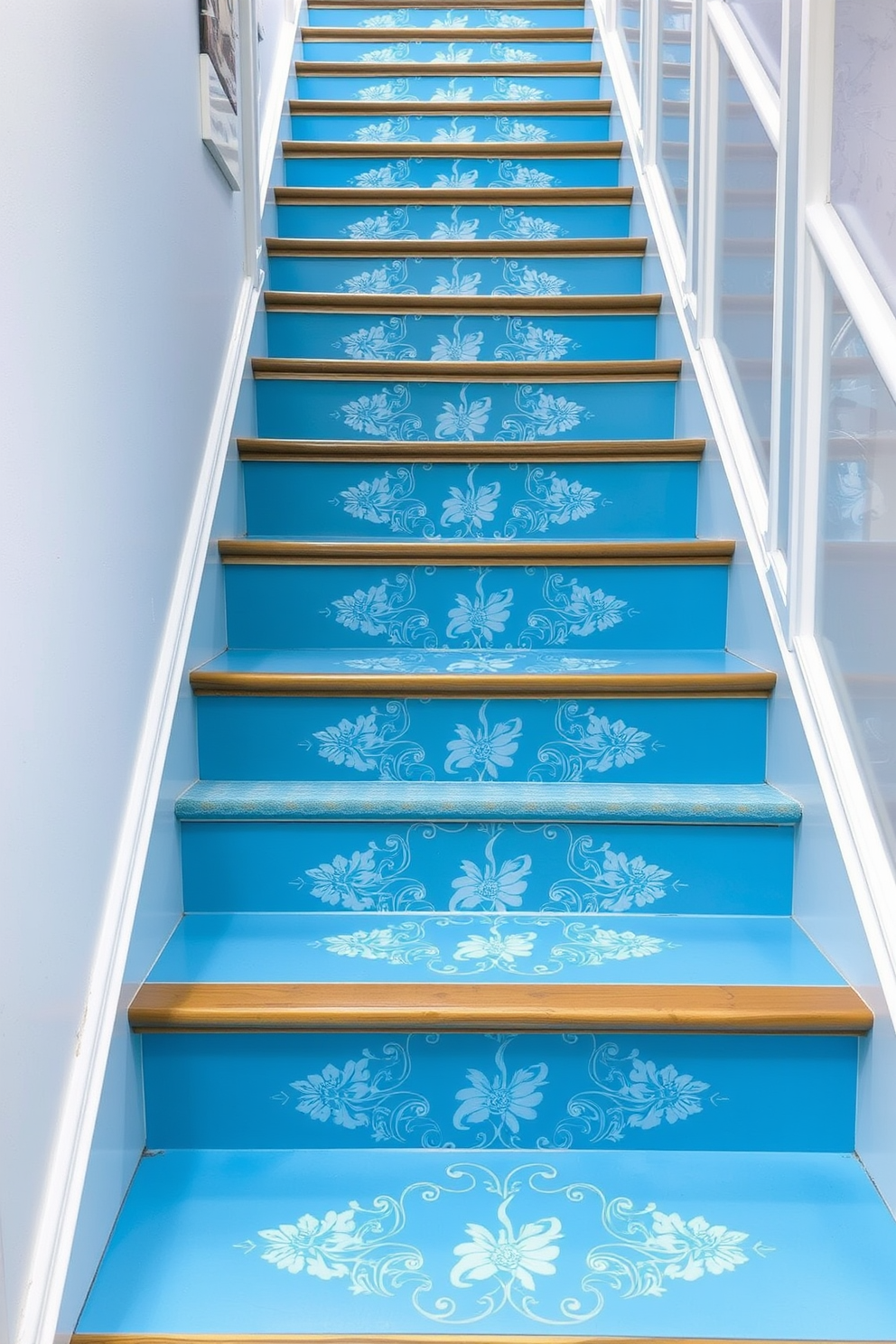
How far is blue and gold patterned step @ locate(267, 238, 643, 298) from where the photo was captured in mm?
2832

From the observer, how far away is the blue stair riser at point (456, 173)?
3193 millimetres

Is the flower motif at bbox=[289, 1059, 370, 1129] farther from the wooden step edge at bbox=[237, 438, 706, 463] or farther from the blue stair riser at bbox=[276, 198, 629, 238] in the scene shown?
the blue stair riser at bbox=[276, 198, 629, 238]

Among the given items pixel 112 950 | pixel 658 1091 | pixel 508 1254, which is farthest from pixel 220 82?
pixel 508 1254

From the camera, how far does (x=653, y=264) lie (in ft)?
8.91

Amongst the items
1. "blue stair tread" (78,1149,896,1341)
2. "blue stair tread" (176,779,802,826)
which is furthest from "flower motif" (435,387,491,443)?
"blue stair tread" (78,1149,896,1341)

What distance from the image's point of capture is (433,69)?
3.64m

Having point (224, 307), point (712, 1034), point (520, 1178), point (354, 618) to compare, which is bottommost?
point (520, 1178)

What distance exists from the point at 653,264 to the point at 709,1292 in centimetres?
229

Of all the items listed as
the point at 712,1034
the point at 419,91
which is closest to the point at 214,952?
the point at 712,1034

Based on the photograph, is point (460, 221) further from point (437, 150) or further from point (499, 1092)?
point (499, 1092)

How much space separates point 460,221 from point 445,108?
64 cm

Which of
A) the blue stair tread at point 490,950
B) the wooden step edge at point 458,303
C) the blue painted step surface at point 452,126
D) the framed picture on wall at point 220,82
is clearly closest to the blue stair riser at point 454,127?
the blue painted step surface at point 452,126

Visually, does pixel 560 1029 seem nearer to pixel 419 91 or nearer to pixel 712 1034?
pixel 712 1034

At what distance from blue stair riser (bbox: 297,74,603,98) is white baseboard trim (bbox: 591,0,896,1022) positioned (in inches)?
57.1
